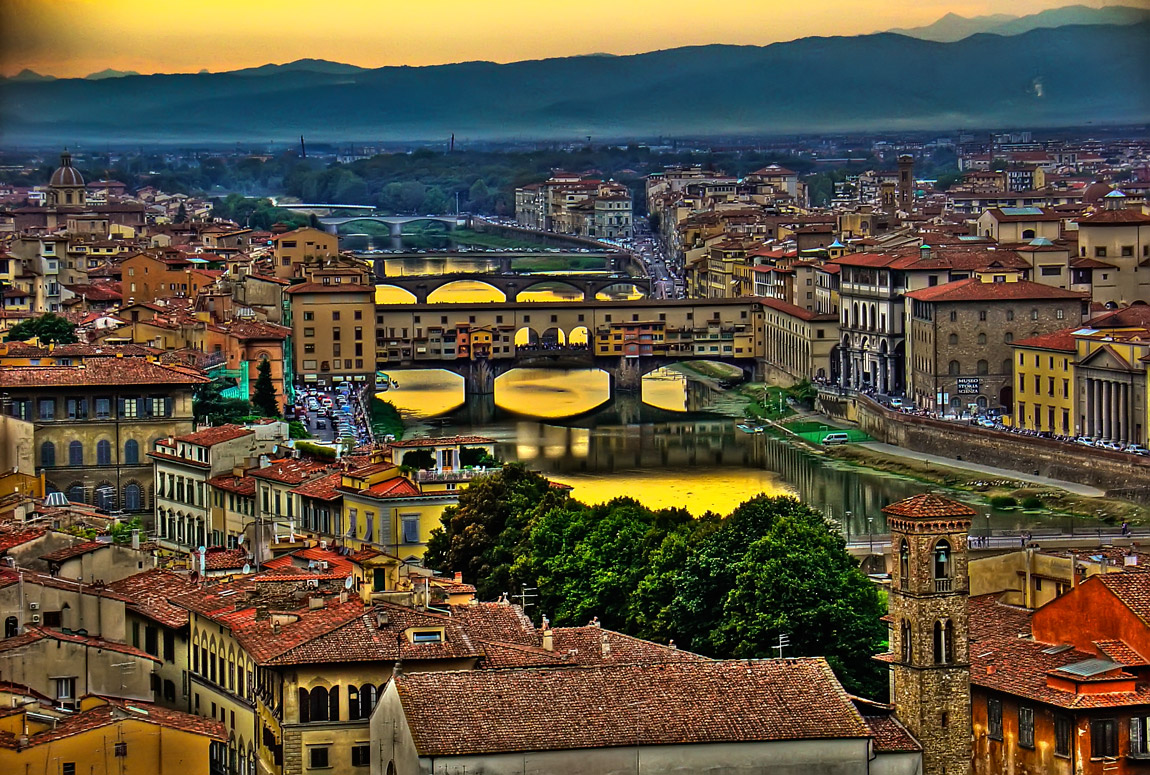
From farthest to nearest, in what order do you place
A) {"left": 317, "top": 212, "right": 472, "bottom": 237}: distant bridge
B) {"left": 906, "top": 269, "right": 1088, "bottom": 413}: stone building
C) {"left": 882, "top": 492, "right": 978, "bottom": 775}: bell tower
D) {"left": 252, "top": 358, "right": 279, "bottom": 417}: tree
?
{"left": 317, "top": 212, "right": 472, "bottom": 237}: distant bridge → {"left": 906, "top": 269, "right": 1088, "bottom": 413}: stone building → {"left": 252, "top": 358, "right": 279, "bottom": 417}: tree → {"left": 882, "top": 492, "right": 978, "bottom": 775}: bell tower

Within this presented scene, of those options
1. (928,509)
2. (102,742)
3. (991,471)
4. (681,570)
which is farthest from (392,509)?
(991,471)

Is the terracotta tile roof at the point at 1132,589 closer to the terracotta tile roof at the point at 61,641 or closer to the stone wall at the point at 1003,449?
the terracotta tile roof at the point at 61,641

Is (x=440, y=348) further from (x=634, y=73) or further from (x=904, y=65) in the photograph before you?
(x=634, y=73)

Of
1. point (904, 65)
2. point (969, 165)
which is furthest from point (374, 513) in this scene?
point (904, 65)

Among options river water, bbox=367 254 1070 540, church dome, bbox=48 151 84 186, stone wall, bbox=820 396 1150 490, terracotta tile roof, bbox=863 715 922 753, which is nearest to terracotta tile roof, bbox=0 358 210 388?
river water, bbox=367 254 1070 540

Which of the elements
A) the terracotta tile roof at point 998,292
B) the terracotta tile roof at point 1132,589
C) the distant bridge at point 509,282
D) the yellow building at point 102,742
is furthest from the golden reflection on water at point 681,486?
the distant bridge at point 509,282

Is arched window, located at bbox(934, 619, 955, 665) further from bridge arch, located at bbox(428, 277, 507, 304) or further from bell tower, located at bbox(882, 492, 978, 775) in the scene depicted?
bridge arch, located at bbox(428, 277, 507, 304)
